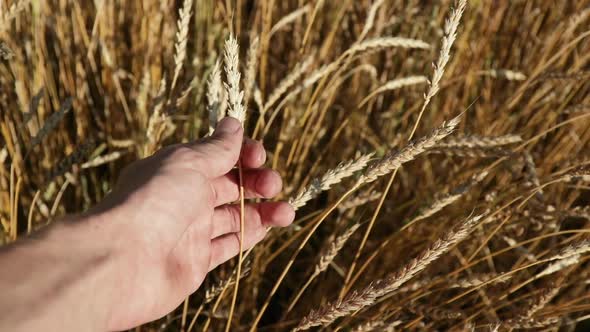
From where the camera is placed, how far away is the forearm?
0.55 m

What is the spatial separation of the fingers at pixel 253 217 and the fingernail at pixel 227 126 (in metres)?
0.14

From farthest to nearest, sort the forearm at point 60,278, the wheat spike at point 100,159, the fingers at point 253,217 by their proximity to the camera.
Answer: the wheat spike at point 100,159 < the fingers at point 253,217 < the forearm at point 60,278

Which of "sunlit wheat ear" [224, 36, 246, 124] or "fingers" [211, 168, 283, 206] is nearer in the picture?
"sunlit wheat ear" [224, 36, 246, 124]

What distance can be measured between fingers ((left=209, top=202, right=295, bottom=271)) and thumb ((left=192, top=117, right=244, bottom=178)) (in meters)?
0.12

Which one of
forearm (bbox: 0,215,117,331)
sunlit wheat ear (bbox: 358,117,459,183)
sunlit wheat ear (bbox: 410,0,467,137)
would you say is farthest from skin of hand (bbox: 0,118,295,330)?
sunlit wheat ear (bbox: 410,0,467,137)

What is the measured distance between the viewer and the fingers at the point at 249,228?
848mm

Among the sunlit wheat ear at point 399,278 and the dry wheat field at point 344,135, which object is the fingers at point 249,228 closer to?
the dry wheat field at point 344,135

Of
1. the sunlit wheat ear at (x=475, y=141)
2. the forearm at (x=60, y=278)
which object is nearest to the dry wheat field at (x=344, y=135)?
the sunlit wheat ear at (x=475, y=141)

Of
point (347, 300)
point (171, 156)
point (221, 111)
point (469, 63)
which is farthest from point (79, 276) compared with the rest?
point (469, 63)

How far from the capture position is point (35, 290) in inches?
22.4

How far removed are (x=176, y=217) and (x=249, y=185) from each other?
160mm

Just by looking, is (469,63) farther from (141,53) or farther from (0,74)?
(0,74)

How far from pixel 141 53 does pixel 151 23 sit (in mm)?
96

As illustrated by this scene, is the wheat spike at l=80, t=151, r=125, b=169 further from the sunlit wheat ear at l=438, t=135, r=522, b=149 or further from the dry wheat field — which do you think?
the sunlit wheat ear at l=438, t=135, r=522, b=149
